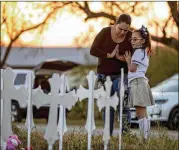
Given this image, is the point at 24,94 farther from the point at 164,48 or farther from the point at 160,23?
the point at 164,48

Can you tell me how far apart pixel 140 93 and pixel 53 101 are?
184cm

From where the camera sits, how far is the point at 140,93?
28.5ft

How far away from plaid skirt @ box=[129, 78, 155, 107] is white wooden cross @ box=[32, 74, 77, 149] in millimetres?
1621

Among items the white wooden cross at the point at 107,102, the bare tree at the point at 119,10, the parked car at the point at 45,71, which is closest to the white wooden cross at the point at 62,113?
the white wooden cross at the point at 107,102

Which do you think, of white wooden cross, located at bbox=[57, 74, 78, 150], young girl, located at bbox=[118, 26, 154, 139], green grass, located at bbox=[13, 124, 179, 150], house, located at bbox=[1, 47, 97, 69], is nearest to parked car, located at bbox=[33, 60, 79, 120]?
young girl, located at bbox=[118, 26, 154, 139]

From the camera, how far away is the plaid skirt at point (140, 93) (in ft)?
28.5

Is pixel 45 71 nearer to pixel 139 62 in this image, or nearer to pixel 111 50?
pixel 111 50

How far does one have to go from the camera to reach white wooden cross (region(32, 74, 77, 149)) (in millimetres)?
7180

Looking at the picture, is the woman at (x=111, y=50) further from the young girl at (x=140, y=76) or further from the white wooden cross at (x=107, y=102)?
the white wooden cross at (x=107, y=102)

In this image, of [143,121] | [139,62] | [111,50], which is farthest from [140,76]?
[111,50]

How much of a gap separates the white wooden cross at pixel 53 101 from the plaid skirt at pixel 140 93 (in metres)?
1.62

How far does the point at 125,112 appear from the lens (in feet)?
29.6

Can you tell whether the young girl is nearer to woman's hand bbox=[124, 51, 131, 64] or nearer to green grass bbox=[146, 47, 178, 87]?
woman's hand bbox=[124, 51, 131, 64]

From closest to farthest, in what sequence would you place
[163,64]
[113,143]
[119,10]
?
[113,143] < [119,10] < [163,64]
